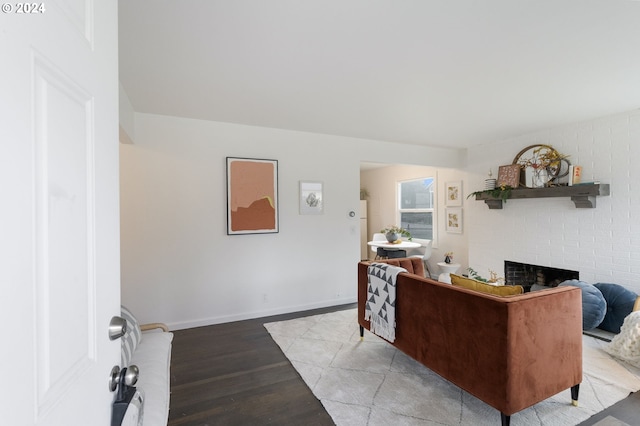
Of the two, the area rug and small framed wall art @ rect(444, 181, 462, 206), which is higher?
small framed wall art @ rect(444, 181, 462, 206)

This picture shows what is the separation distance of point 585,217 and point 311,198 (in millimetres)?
3534

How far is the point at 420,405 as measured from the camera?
2.09 m

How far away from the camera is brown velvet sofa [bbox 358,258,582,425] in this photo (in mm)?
1738

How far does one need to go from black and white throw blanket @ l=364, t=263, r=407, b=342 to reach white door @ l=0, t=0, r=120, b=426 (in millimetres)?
2168

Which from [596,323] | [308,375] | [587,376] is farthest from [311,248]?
[596,323]

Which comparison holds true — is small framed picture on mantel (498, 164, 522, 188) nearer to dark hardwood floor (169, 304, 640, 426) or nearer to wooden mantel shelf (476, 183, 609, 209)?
wooden mantel shelf (476, 183, 609, 209)

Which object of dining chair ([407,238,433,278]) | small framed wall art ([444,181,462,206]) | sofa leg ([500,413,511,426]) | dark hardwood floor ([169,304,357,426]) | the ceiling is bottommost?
dark hardwood floor ([169,304,357,426])

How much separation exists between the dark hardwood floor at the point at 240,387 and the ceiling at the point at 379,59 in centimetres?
247

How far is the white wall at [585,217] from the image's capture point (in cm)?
344

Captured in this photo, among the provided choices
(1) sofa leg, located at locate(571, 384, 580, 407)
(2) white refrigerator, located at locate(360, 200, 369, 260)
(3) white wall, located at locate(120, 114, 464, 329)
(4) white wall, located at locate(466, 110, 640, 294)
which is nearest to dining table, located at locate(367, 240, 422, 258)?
(3) white wall, located at locate(120, 114, 464, 329)

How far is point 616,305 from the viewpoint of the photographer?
3.24 m

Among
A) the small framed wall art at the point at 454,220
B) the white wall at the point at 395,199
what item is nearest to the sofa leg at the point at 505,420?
the white wall at the point at 395,199

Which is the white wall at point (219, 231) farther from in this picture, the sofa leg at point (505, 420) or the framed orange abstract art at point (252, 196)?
the sofa leg at point (505, 420)

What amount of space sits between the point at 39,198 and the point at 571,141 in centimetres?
519
